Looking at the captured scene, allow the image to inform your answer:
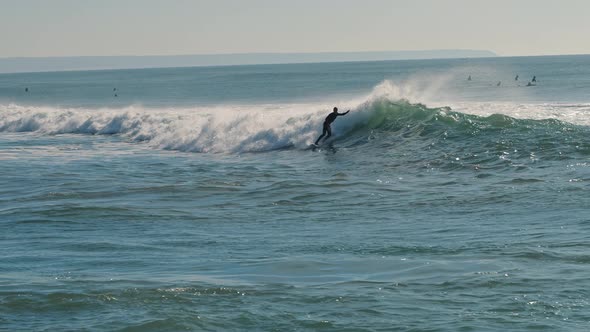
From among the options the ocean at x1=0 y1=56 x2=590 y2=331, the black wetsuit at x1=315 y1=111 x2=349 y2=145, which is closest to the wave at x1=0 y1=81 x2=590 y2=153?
the ocean at x1=0 y1=56 x2=590 y2=331

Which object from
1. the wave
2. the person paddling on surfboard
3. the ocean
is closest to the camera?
the ocean

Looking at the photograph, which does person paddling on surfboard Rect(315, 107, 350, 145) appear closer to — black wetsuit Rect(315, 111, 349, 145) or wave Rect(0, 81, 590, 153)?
black wetsuit Rect(315, 111, 349, 145)

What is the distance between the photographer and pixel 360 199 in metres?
18.4

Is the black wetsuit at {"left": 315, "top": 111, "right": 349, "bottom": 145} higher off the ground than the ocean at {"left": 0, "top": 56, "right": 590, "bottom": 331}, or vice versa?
the black wetsuit at {"left": 315, "top": 111, "right": 349, "bottom": 145}

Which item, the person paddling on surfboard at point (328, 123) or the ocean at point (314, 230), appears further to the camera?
the person paddling on surfboard at point (328, 123)

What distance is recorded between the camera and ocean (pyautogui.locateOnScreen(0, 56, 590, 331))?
388 inches

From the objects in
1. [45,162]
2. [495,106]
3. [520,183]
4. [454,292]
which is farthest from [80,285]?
[495,106]

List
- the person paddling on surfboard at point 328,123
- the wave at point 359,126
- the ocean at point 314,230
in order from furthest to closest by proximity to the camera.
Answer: the person paddling on surfboard at point 328,123, the wave at point 359,126, the ocean at point 314,230

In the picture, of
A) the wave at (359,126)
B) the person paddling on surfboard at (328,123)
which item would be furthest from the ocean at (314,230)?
the person paddling on surfboard at (328,123)

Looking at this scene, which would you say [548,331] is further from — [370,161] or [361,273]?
[370,161]

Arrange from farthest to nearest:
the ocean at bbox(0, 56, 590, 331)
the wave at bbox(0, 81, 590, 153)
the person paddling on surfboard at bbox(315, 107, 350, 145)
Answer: the person paddling on surfboard at bbox(315, 107, 350, 145)
the wave at bbox(0, 81, 590, 153)
the ocean at bbox(0, 56, 590, 331)

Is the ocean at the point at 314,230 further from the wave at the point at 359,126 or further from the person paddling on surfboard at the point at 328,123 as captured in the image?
the person paddling on surfboard at the point at 328,123

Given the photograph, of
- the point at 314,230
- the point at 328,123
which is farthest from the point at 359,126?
the point at 314,230

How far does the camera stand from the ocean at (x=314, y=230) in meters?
9.86
